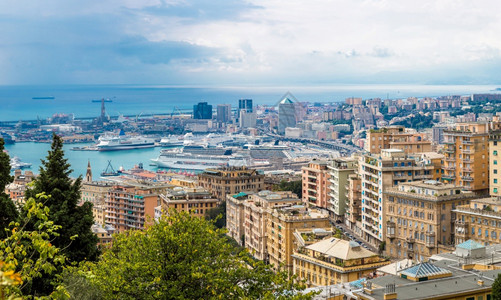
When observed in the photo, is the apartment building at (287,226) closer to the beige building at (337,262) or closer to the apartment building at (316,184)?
the beige building at (337,262)

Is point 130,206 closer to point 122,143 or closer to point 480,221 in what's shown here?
point 480,221

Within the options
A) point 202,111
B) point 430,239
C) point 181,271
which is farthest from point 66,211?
point 202,111

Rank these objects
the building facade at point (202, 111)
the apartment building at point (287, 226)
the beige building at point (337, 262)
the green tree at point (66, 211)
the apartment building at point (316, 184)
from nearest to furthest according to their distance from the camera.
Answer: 1. the green tree at point (66, 211)
2. the beige building at point (337, 262)
3. the apartment building at point (287, 226)
4. the apartment building at point (316, 184)
5. the building facade at point (202, 111)

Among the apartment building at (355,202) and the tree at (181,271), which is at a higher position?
the tree at (181,271)

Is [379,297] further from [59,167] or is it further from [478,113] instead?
[478,113]

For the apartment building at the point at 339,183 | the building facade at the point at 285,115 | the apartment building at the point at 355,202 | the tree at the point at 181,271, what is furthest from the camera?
the building facade at the point at 285,115

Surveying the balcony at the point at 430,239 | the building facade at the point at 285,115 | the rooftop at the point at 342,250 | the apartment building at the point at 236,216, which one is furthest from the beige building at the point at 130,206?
the building facade at the point at 285,115
